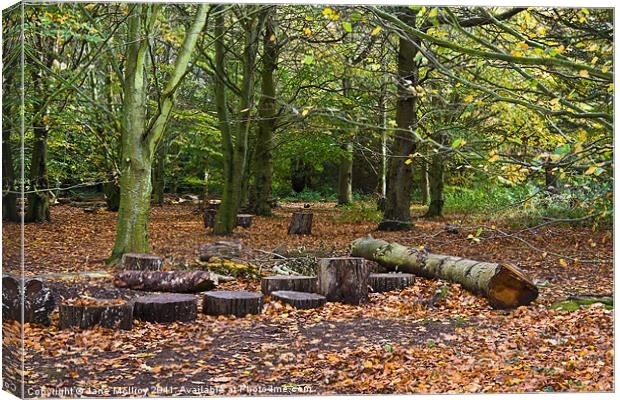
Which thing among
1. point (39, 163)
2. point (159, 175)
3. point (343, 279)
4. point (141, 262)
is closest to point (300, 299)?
point (343, 279)

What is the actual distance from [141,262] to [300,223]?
135cm

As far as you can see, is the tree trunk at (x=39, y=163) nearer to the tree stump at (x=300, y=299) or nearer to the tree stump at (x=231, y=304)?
the tree stump at (x=231, y=304)

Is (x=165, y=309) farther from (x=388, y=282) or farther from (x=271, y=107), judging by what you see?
(x=388, y=282)

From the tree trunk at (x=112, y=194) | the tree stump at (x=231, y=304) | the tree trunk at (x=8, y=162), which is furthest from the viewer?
the tree trunk at (x=112, y=194)

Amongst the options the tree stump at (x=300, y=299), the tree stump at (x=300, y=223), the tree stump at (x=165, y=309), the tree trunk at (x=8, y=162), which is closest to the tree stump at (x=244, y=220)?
the tree stump at (x=300, y=223)

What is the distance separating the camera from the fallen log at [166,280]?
5.94 meters

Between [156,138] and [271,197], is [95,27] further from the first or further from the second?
[271,197]

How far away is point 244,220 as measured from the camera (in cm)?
642

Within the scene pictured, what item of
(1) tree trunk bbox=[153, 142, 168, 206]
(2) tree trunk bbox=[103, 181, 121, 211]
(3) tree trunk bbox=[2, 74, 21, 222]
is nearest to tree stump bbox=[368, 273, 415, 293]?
(1) tree trunk bbox=[153, 142, 168, 206]

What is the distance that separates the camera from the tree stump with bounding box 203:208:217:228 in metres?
6.33

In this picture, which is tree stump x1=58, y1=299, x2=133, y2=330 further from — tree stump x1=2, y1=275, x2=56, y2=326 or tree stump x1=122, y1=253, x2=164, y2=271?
tree stump x1=122, y1=253, x2=164, y2=271

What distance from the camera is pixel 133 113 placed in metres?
6.97

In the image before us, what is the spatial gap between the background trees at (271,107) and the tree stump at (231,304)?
649mm

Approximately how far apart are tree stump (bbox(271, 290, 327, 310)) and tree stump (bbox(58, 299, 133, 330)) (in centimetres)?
135
